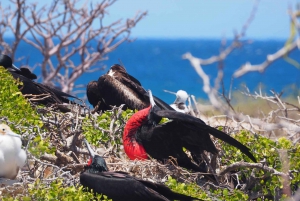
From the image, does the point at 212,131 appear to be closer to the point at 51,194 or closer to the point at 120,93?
the point at 51,194

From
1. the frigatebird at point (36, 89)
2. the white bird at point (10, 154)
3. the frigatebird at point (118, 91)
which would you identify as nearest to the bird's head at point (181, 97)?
the frigatebird at point (118, 91)

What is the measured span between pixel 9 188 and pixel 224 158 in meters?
1.55

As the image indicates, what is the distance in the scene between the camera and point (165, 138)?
146 inches

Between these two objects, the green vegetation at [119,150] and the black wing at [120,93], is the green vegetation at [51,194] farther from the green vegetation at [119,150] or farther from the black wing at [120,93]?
the black wing at [120,93]

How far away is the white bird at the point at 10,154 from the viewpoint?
8.93 ft

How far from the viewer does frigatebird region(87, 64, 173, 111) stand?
5.26 metres

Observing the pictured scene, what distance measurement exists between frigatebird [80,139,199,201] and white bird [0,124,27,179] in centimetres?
33

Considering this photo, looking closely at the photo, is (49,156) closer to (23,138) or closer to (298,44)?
(23,138)

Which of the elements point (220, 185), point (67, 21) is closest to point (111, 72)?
point (220, 185)

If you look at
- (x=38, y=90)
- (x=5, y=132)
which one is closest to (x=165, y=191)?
(x=5, y=132)

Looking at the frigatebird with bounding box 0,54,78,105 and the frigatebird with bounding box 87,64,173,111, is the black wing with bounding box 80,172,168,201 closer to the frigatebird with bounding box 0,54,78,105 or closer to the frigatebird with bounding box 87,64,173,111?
the frigatebird with bounding box 0,54,78,105

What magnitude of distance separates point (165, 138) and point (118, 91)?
1677mm

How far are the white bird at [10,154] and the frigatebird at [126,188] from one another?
1.08ft

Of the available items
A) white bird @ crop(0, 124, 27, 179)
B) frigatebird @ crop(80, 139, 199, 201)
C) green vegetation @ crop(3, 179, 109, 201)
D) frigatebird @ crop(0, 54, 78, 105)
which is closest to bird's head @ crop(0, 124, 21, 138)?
white bird @ crop(0, 124, 27, 179)
